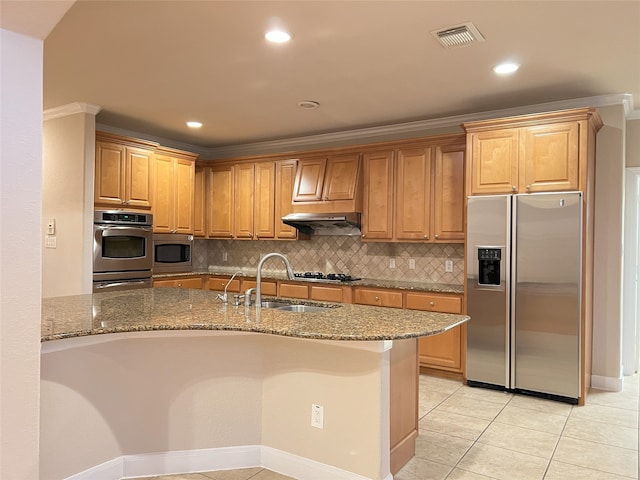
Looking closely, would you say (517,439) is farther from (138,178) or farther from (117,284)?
(138,178)

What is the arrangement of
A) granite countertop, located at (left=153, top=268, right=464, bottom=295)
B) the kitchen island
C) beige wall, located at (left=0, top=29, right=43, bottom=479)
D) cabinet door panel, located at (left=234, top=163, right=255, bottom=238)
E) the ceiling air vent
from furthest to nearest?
cabinet door panel, located at (left=234, top=163, right=255, bottom=238), granite countertop, located at (left=153, top=268, right=464, bottom=295), the ceiling air vent, the kitchen island, beige wall, located at (left=0, top=29, right=43, bottom=479)

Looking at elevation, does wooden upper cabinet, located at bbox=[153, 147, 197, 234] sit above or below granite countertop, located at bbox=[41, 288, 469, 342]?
above

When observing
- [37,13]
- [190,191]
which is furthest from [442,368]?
[37,13]

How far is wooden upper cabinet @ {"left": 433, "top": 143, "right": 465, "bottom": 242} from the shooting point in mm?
4594

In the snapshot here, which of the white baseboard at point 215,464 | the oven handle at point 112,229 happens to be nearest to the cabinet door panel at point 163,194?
the oven handle at point 112,229

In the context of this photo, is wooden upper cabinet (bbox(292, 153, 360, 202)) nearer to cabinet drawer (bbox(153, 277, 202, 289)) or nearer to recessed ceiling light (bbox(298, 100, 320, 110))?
recessed ceiling light (bbox(298, 100, 320, 110))

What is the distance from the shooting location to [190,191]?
606 cm

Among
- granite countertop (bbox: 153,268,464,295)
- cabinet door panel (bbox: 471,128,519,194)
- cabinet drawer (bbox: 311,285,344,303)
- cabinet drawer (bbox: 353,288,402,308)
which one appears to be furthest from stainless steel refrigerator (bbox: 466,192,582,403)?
cabinet drawer (bbox: 311,285,344,303)

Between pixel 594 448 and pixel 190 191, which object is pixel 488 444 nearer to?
pixel 594 448

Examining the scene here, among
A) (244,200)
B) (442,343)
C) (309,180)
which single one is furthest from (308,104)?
(442,343)

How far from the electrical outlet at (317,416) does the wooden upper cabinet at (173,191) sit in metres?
3.80

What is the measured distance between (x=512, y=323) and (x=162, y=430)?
9.66 feet

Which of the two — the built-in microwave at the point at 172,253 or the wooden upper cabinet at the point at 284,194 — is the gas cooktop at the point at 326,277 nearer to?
the wooden upper cabinet at the point at 284,194

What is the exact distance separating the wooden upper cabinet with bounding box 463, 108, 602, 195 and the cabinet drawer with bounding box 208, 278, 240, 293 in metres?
3.16
